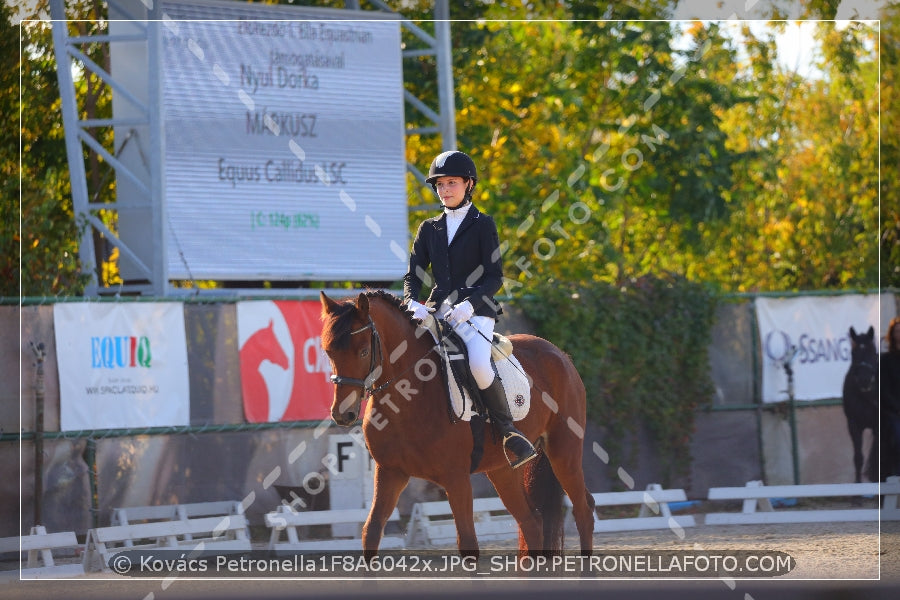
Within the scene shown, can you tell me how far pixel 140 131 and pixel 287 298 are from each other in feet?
9.38

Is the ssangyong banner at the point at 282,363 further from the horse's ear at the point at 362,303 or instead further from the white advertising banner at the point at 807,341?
the white advertising banner at the point at 807,341

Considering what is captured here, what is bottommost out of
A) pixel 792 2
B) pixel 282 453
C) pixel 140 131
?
pixel 282 453

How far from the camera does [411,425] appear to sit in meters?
7.60

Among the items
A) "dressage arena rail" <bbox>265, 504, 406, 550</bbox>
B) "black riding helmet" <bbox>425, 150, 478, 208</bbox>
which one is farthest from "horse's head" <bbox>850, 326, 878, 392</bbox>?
"black riding helmet" <bbox>425, 150, 478, 208</bbox>

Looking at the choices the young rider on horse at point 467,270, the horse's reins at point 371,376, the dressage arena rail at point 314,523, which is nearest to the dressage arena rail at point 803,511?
the dressage arena rail at point 314,523

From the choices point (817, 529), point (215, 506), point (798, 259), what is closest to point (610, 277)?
point (798, 259)

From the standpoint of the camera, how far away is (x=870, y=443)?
50.7 feet

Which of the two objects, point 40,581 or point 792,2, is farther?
point 792,2

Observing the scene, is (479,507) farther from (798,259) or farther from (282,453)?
(798,259)

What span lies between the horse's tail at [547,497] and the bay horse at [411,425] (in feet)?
0.03

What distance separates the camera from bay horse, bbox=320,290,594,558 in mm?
7223

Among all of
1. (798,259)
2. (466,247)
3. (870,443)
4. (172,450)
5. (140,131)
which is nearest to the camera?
(466,247)

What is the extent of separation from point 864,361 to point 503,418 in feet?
26.8

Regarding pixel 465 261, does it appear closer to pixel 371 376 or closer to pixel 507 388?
pixel 507 388
